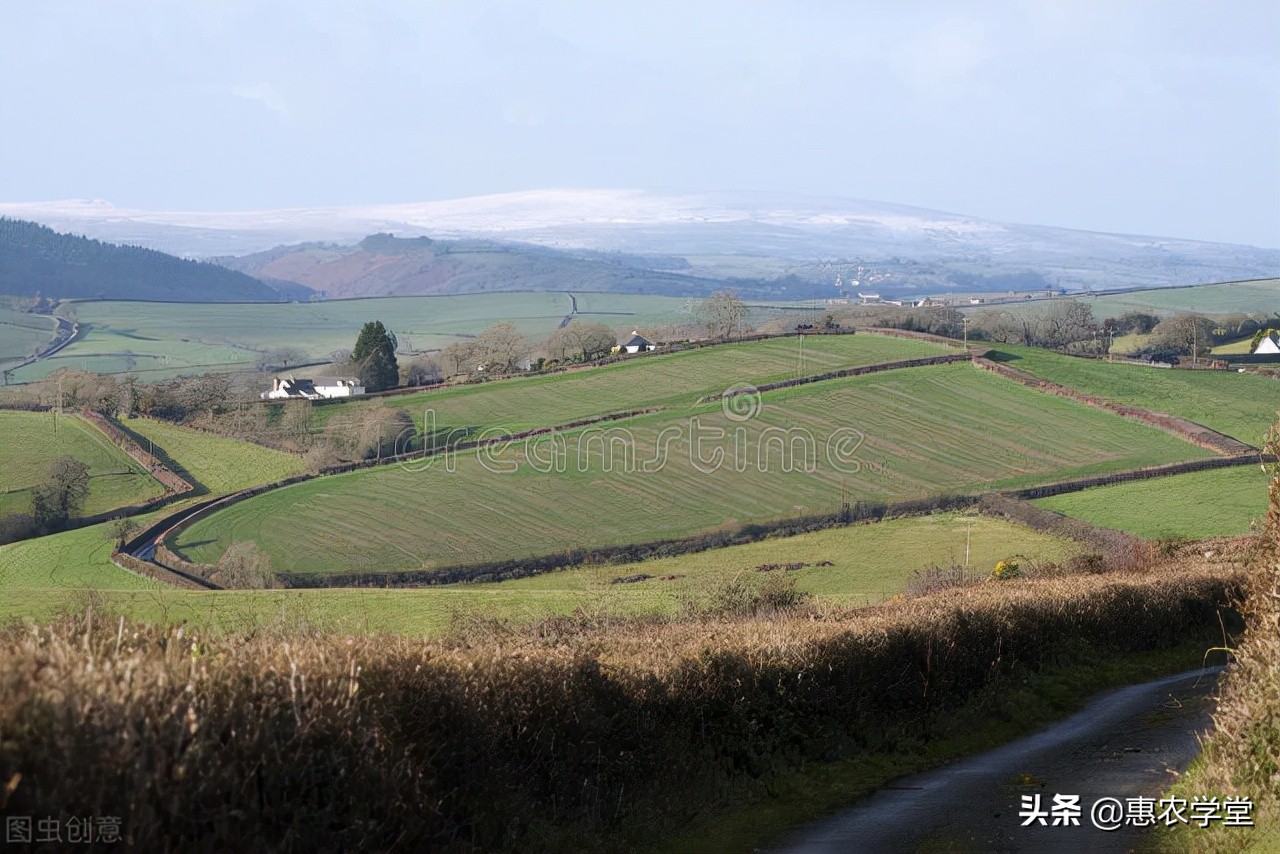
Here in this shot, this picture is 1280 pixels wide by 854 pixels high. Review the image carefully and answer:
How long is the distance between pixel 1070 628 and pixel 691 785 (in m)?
10.2

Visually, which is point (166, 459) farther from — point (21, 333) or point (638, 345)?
point (21, 333)

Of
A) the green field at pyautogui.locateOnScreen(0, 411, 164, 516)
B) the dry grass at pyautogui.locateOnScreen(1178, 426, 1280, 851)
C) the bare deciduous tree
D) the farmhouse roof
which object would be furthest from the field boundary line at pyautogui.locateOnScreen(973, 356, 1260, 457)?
the dry grass at pyautogui.locateOnScreen(1178, 426, 1280, 851)

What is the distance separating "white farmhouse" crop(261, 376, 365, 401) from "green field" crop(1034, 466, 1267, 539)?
49.5m

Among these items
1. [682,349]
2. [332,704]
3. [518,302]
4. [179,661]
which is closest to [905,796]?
[332,704]

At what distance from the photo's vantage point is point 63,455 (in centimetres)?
6094

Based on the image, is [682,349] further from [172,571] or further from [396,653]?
[396,653]

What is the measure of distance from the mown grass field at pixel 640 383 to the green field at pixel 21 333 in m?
58.2

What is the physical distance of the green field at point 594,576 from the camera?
35344 millimetres

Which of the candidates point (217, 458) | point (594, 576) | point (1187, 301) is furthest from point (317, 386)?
point (1187, 301)

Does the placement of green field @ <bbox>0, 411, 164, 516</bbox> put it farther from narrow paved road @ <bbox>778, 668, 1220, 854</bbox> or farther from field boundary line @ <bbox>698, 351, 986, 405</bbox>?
narrow paved road @ <bbox>778, 668, 1220, 854</bbox>

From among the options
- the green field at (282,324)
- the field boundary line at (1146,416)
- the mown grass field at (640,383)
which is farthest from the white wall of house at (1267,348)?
the green field at (282,324)

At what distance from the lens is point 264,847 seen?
6.94m

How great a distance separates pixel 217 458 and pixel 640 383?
23986 millimetres

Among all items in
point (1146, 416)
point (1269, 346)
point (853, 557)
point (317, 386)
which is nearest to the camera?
point (853, 557)
